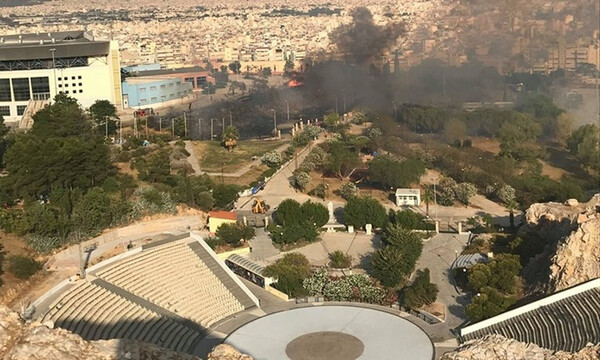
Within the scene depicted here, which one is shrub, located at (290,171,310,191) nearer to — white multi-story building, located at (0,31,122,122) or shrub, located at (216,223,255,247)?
shrub, located at (216,223,255,247)

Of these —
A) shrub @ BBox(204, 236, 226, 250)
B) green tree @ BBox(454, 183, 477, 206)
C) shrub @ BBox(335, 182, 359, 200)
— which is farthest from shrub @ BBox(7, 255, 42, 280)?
green tree @ BBox(454, 183, 477, 206)

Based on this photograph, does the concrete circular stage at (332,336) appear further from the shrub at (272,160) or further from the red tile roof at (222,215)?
the shrub at (272,160)

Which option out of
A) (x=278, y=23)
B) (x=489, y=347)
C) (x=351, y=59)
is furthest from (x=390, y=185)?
(x=278, y=23)

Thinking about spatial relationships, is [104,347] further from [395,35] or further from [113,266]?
[395,35]

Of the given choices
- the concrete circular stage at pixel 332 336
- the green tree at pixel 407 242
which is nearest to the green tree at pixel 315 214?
the green tree at pixel 407 242

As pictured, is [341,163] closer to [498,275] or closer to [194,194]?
[194,194]

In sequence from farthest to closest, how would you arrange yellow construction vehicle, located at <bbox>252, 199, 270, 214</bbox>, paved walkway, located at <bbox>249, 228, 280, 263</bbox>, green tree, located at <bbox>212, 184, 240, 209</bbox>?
yellow construction vehicle, located at <bbox>252, 199, 270, 214</bbox> → green tree, located at <bbox>212, 184, 240, 209</bbox> → paved walkway, located at <bbox>249, 228, 280, 263</bbox>

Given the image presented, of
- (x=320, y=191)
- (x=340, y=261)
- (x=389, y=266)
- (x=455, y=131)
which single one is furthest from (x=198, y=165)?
(x=389, y=266)
